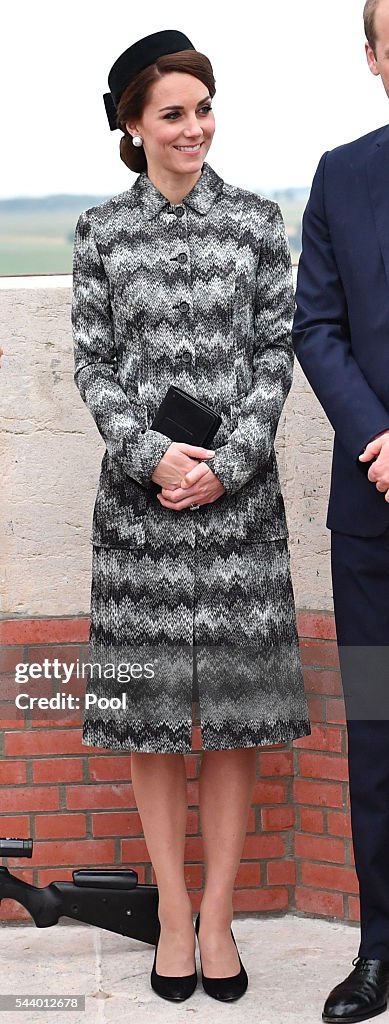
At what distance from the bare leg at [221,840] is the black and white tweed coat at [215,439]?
11 cm

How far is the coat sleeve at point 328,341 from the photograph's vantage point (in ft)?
8.09

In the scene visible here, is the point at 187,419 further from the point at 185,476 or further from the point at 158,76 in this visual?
the point at 158,76

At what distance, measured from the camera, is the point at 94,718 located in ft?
9.09

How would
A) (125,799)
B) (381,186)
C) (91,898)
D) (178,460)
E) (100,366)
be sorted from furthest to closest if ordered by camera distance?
(125,799) < (91,898) < (100,366) < (178,460) < (381,186)

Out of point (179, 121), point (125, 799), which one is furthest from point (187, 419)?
point (125, 799)

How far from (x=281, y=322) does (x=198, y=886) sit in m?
1.39

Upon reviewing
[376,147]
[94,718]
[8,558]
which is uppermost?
[376,147]

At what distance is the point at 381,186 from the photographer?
8.22 ft

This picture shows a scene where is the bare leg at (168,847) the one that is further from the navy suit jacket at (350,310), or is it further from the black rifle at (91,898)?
the navy suit jacket at (350,310)

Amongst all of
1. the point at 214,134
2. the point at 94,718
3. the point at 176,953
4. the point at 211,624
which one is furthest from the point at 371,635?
the point at 214,134

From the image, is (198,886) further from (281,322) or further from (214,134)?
(214,134)

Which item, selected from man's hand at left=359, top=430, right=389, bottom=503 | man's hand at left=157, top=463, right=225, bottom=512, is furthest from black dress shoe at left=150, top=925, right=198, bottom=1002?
man's hand at left=359, top=430, right=389, bottom=503

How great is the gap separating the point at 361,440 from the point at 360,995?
1088 mm

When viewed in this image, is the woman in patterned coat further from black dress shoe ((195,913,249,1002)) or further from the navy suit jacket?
the navy suit jacket
